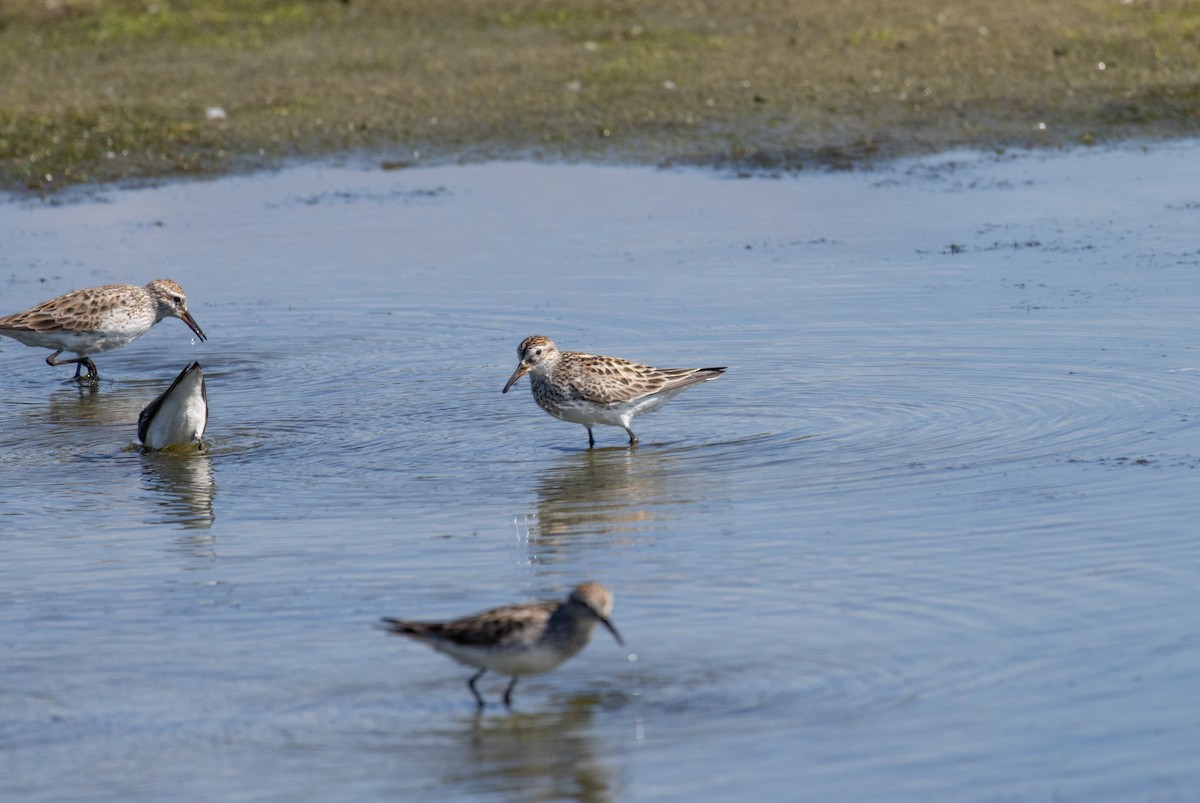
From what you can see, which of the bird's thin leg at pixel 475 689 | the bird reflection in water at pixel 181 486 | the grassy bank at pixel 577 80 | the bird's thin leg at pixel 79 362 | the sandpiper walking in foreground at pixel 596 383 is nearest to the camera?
the bird's thin leg at pixel 475 689

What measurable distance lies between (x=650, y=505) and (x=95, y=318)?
6.28m

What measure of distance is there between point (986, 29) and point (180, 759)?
19.7 m

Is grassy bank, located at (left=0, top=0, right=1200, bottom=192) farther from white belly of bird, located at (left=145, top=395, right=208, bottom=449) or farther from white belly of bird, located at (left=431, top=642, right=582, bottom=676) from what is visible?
white belly of bird, located at (left=431, top=642, right=582, bottom=676)

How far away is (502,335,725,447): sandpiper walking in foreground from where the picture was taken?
11.9 m

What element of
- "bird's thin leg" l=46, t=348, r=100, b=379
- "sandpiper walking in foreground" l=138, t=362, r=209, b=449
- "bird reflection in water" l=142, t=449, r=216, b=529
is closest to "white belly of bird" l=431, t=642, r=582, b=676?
"bird reflection in water" l=142, t=449, r=216, b=529

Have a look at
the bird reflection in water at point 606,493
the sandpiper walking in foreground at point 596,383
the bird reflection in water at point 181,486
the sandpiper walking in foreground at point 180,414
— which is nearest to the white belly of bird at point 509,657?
the bird reflection in water at point 606,493

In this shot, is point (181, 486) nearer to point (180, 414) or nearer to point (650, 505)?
point (180, 414)

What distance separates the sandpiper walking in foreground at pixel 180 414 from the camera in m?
11.9

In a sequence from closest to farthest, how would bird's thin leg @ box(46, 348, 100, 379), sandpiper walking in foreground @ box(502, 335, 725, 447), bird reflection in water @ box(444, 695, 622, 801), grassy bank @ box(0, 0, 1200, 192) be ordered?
bird reflection in water @ box(444, 695, 622, 801), sandpiper walking in foreground @ box(502, 335, 725, 447), bird's thin leg @ box(46, 348, 100, 379), grassy bank @ box(0, 0, 1200, 192)

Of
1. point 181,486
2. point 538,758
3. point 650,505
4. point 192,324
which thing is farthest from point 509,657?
point 192,324

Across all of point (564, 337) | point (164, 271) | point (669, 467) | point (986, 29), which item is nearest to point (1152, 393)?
point (669, 467)

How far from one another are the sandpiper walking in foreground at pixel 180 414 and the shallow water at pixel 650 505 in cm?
21

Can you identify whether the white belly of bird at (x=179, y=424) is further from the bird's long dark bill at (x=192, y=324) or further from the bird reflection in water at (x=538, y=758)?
the bird reflection in water at (x=538, y=758)

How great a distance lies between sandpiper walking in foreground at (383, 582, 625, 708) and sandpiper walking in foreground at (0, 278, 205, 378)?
26.0 ft
